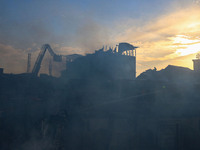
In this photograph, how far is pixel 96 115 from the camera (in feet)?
28.1

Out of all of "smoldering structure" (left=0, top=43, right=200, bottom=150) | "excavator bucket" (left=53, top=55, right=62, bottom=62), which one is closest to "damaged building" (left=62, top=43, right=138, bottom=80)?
"excavator bucket" (left=53, top=55, right=62, bottom=62)

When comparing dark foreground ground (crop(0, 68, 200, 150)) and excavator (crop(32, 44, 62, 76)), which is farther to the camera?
excavator (crop(32, 44, 62, 76))

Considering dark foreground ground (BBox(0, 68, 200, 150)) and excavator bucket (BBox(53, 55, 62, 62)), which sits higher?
excavator bucket (BBox(53, 55, 62, 62))

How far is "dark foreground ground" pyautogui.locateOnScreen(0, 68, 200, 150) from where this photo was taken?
792 centimetres

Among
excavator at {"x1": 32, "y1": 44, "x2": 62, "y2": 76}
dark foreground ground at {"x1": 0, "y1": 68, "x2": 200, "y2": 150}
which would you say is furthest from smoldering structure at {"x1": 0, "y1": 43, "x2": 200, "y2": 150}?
excavator at {"x1": 32, "y1": 44, "x2": 62, "y2": 76}

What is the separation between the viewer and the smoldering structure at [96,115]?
7.93 meters

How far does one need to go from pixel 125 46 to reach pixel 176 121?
15.4 m

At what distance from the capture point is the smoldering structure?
312 inches

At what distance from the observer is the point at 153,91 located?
10656mm

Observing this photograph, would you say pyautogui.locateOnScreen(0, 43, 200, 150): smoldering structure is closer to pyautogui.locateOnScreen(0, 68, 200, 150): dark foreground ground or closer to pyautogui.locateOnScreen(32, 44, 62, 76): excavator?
pyautogui.locateOnScreen(0, 68, 200, 150): dark foreground ground

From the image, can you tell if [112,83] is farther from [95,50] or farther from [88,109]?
[95,50]

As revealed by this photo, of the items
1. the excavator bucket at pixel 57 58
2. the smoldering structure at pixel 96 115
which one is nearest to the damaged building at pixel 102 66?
the excavator bucket at pixel 57 58

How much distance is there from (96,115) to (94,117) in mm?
274

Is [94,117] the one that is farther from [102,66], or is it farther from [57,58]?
[57,58]
